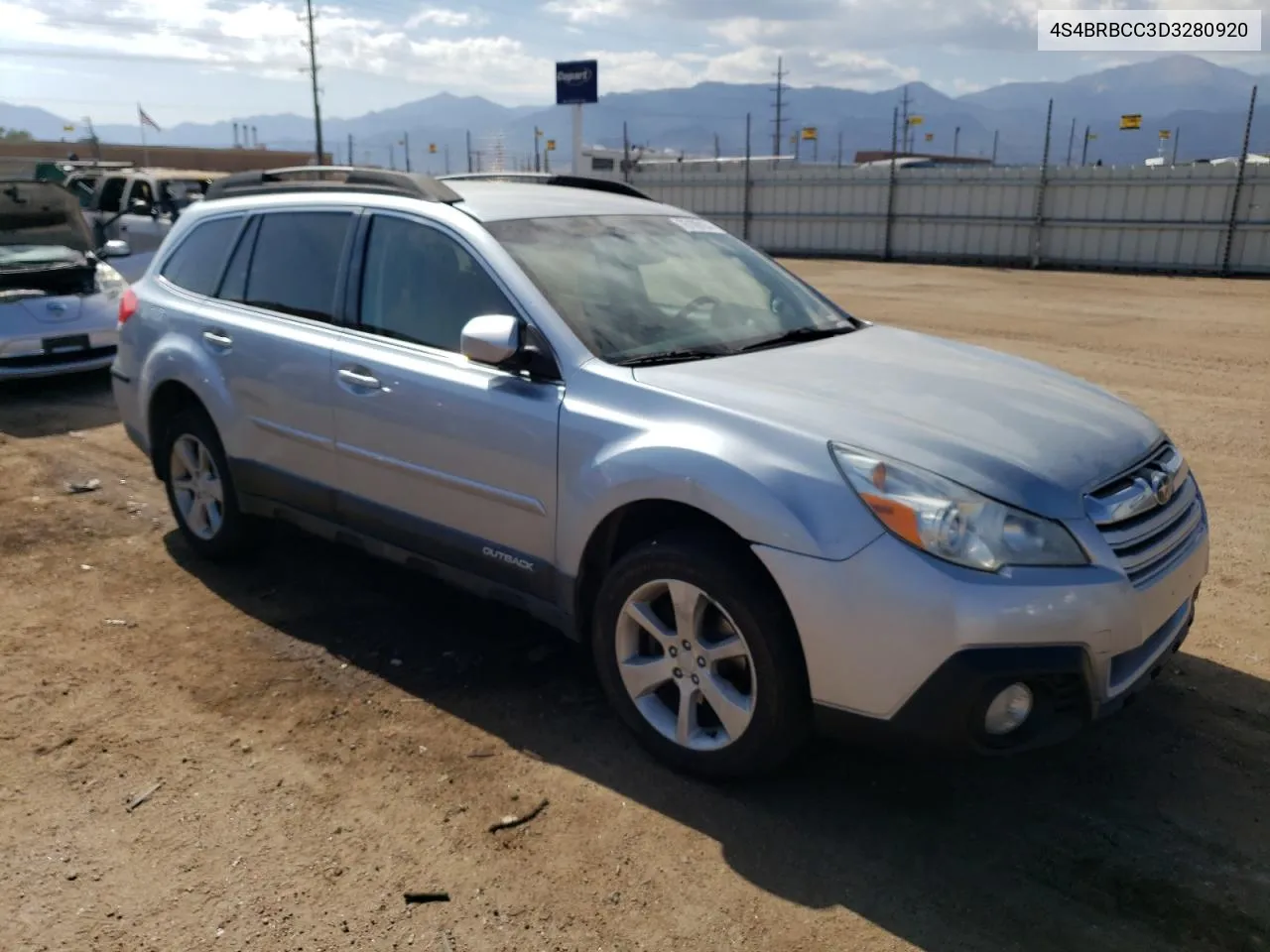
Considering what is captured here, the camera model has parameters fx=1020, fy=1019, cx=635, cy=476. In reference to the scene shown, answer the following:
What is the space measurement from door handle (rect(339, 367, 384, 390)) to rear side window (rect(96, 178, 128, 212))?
470 inches

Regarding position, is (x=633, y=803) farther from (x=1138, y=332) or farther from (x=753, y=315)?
(x=1138, y=332)

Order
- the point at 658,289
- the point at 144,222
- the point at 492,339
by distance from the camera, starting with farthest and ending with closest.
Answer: the point at 144,222
the point at 658,289
the point at 492,339

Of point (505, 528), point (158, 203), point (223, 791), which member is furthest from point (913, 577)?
point (158, 203)

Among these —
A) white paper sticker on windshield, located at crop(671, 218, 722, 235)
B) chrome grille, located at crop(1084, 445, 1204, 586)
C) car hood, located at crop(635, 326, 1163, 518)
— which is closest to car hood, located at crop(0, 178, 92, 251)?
white paper sticker on windshield, located at crop(671, 218, 722, 235)

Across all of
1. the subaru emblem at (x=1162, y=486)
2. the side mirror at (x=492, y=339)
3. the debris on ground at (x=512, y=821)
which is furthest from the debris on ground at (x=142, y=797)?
the subaru emblem at (x=1162, y=486)

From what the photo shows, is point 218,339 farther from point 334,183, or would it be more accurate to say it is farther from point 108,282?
point 108,282

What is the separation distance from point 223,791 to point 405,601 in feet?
5.11

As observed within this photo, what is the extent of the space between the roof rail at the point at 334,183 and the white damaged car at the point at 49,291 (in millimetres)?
4466

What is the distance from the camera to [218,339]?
4699mm

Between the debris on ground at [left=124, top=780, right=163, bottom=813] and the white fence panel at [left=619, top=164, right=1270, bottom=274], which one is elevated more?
the white fence panel at [left=619, top=164, right=1270, bottom=274]

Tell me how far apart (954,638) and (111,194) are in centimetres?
1479

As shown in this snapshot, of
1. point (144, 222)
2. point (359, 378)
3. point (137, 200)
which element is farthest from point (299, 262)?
point (137, 200)

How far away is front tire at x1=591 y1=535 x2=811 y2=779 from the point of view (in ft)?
9.55

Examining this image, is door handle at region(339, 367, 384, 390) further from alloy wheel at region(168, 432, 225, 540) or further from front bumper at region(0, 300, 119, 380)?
front bumper at region(0, 300, 119, 380)
